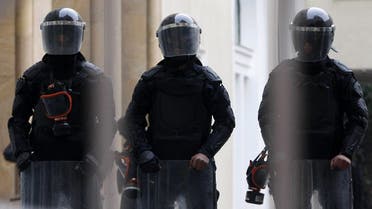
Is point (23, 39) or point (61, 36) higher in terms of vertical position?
point (61, 36)

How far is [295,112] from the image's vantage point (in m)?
6.10

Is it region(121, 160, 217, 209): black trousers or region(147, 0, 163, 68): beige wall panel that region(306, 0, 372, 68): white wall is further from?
region(121, 160, 217, 209): black trousers

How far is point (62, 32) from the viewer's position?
6598 millimetres

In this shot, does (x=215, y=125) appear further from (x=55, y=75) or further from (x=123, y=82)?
(x=123, y=82)

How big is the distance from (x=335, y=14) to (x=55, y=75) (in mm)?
6142

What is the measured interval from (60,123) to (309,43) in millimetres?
1101

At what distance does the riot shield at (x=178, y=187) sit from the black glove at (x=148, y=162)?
0.06m

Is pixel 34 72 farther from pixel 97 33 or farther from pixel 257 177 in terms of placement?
pixel 97 33

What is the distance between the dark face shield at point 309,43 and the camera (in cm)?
645

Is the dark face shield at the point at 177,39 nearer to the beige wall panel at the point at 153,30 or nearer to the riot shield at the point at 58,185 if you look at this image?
the riot shield at the point at 58,185

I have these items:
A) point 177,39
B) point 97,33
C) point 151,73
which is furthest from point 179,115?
point 97,33

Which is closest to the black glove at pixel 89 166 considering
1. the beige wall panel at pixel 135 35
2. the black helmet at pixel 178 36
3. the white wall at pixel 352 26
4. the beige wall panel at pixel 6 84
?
the black helmet at pixel 178 36

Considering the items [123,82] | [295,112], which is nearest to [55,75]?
[295,112]

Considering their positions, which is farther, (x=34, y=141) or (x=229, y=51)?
(x=229, y=51)
